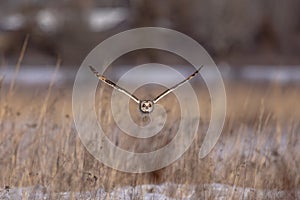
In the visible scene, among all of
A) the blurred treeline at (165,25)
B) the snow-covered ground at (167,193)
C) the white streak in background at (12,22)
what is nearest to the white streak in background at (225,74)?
the blurred treeline at (165,25)

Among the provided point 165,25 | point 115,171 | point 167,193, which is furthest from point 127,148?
point 165,25

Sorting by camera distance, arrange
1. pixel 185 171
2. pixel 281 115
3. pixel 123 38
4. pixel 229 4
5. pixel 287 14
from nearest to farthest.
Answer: pixel 185 171 → pixel 281 115 → pixel 123 38 → pixel 229 4 → pixel 287 14

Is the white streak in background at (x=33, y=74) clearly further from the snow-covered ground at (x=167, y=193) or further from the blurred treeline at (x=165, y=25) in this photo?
the snow-covered ground at (x=167, y=193)

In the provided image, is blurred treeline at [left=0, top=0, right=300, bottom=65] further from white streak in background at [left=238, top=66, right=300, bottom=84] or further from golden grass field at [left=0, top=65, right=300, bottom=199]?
golden grass field at [left=0, top=65, right=300, bottom=199]

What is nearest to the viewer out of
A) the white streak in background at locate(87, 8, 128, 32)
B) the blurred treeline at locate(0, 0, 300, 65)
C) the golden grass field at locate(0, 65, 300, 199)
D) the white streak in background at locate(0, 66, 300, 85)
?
the golden grass field at locate(0, 65, 300, 199)

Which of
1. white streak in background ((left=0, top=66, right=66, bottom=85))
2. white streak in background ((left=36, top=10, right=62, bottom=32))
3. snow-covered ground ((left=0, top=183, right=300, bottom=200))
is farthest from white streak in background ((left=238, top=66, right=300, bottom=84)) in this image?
snow-covered ground ((left=0, top=183, right=300, bottom=200))

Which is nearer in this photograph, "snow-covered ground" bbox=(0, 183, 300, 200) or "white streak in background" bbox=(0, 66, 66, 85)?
"snow-covered ground" bbox=(0, 183, 300, 200)

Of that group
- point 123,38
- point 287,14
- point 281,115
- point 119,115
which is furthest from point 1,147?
point 287,14

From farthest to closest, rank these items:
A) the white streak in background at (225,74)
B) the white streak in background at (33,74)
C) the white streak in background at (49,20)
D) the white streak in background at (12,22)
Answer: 1. the white streak in background at (49,20)
2. the white streak in background at (12,22)
3. the white streak in background at (33,74)
4. the white streak in background at (225,74)

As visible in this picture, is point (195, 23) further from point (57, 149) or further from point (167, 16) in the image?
point (57, 149)
